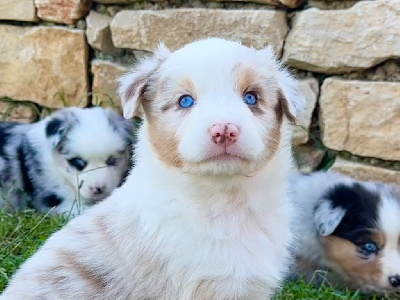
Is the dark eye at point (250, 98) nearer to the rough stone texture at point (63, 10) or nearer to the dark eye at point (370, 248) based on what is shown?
the dark eye at point (370, 248)

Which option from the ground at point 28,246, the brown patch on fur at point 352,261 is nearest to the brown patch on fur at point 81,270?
the ground at point 28,246

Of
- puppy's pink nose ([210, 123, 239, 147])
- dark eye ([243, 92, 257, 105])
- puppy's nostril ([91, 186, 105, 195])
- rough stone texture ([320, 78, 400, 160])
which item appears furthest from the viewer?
puppy's nostril ([91, 186, 105, 195])

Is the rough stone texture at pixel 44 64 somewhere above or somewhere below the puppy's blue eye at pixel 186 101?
below

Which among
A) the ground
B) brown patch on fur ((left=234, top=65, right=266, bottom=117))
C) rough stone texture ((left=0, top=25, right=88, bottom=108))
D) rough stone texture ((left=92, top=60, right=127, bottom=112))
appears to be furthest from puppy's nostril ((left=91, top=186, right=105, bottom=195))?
brown patch on fur ((left=234, top=65, right=266, bottom=117))

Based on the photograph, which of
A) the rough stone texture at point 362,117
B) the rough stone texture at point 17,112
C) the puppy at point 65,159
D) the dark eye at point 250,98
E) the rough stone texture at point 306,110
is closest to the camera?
the dark eye at point 250,98

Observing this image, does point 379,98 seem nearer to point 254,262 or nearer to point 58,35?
point 254,262

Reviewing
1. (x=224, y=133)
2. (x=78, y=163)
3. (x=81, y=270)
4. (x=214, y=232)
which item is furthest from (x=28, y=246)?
(x=224, y=133)

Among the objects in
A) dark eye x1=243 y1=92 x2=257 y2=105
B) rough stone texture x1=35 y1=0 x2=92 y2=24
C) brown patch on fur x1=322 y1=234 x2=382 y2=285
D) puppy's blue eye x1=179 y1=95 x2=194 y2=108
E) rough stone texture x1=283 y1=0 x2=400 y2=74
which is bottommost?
brown patch on fur x1=322 y1=234 x2=382 y2=285

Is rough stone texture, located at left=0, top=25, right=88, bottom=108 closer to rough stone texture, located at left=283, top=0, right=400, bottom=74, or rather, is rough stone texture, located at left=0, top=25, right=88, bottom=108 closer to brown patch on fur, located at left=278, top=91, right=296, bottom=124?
rough stone texture, located at left=283, top=0, right=400, bottom=74
